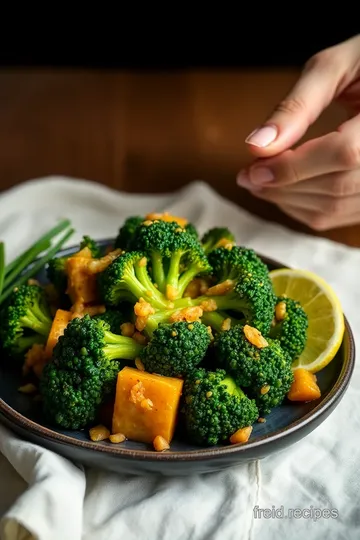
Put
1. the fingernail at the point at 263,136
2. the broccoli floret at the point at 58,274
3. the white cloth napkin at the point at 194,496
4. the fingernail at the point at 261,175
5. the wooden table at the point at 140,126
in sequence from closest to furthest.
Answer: the white cloth napkin at the point at 194,496
the broccoli floret at the point at 58,274
the fingernail at the point at 263,136
the fingernail at the point at 261,175
the wooden table at the point at 140,126

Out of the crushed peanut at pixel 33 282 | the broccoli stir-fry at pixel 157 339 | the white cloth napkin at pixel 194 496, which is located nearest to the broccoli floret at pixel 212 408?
the broccoli stir-fry at pixel 157 339

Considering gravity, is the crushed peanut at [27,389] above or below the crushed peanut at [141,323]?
below

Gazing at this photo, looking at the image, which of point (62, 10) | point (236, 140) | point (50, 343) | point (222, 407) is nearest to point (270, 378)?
point (222, 407)

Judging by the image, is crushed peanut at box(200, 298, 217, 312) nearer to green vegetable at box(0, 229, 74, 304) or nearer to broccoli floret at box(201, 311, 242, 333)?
broccoli floret at box(201, 311, 242, 333)

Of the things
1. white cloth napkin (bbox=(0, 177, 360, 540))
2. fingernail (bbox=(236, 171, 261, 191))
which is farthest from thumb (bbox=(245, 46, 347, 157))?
white cloth napkin (bbox=(0, 177, 360, 540))

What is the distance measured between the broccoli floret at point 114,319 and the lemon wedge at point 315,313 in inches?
16.2

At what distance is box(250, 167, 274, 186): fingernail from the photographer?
2.12 meters

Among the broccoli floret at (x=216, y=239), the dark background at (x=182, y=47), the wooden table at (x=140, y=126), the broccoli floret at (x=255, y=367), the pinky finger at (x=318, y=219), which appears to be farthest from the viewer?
the dark background at (x=182, y=47)

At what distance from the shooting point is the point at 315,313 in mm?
1740

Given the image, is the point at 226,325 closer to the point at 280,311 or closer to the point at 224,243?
the point at 280,311

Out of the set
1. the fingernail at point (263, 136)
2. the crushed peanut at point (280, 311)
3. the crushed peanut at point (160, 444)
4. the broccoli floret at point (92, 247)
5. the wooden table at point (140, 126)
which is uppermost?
the fingernail at point (263, 136)

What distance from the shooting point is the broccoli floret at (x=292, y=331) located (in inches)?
62.7

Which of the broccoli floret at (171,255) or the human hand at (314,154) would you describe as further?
the human hand at (314,154)

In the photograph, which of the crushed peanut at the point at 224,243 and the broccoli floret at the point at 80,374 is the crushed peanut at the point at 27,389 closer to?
the broccoli floret at the point at 80,374
